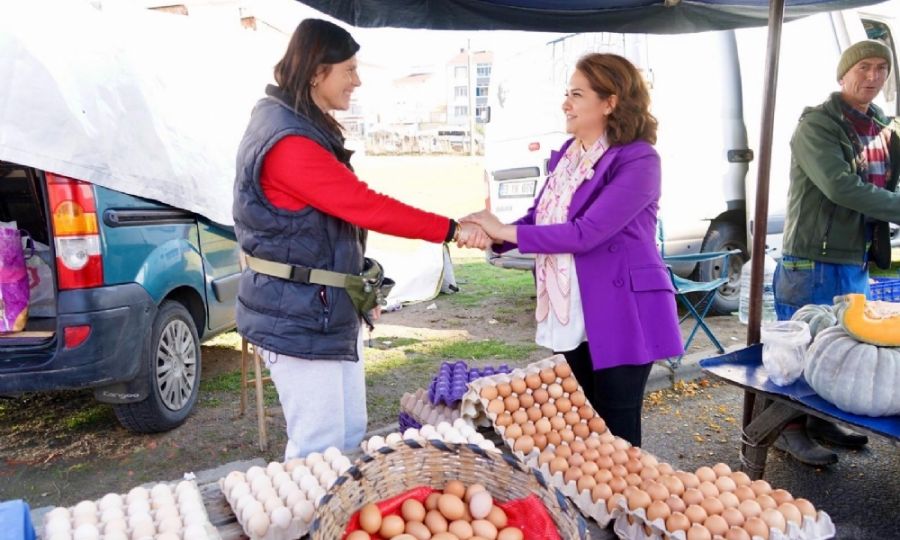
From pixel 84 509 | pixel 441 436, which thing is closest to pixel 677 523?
pixel 441 436

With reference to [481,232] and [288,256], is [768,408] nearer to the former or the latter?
[481,232]

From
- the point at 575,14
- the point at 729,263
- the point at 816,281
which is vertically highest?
the point at 575,14

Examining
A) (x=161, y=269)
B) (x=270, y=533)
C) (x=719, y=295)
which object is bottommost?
(x=719, y=295)

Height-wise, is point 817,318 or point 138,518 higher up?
point 817,318

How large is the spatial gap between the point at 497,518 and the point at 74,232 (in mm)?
2776

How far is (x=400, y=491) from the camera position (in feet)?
5.32

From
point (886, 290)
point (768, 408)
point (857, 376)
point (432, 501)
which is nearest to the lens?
point (432, 501)

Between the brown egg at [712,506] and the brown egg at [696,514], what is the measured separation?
0.02 m

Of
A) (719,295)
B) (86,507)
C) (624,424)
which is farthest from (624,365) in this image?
(719,295)

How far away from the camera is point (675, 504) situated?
183 cm

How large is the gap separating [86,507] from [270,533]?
0.49 meters

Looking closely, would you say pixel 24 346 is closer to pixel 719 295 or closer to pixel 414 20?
pixel 414 20

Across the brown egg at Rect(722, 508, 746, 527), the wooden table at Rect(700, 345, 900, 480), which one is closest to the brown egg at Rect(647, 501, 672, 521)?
the brown egg at Rect(722, 508, 746, 527)

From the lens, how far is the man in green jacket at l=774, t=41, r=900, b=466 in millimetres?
3301
